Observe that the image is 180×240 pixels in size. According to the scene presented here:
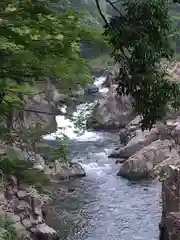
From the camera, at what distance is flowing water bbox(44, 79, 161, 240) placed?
13609 millimetres

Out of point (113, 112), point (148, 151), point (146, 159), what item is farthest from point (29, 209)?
point (113, 112)

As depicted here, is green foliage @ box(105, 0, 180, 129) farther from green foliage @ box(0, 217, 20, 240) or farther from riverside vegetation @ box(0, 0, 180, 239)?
green foliage @ box(0, 217, 20, 240)

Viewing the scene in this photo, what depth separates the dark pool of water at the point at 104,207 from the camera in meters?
13.6

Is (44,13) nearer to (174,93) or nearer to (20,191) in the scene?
(174,93)

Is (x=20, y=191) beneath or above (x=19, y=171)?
beneath

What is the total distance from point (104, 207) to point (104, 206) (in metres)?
0.08

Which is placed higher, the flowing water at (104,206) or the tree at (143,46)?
the tree at (143,46)

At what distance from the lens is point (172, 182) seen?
41.1ft

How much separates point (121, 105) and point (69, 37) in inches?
883

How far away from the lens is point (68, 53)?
170 inches

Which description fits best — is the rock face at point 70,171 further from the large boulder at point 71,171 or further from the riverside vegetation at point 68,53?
the riverside vegetation at point 68,53

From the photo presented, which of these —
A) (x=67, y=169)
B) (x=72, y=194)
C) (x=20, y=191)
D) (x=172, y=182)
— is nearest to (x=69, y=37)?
(x=172, y=182)

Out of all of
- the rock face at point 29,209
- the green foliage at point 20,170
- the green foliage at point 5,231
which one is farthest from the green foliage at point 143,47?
the rock face at point 29,209

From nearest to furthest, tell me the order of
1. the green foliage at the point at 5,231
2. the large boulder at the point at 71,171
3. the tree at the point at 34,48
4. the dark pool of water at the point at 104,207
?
the green foliage at the point at 5,231 < the tree at the point at 34,48 < the dark pool of water at the point at 104,207 < the large boulder at the point at 71,171
